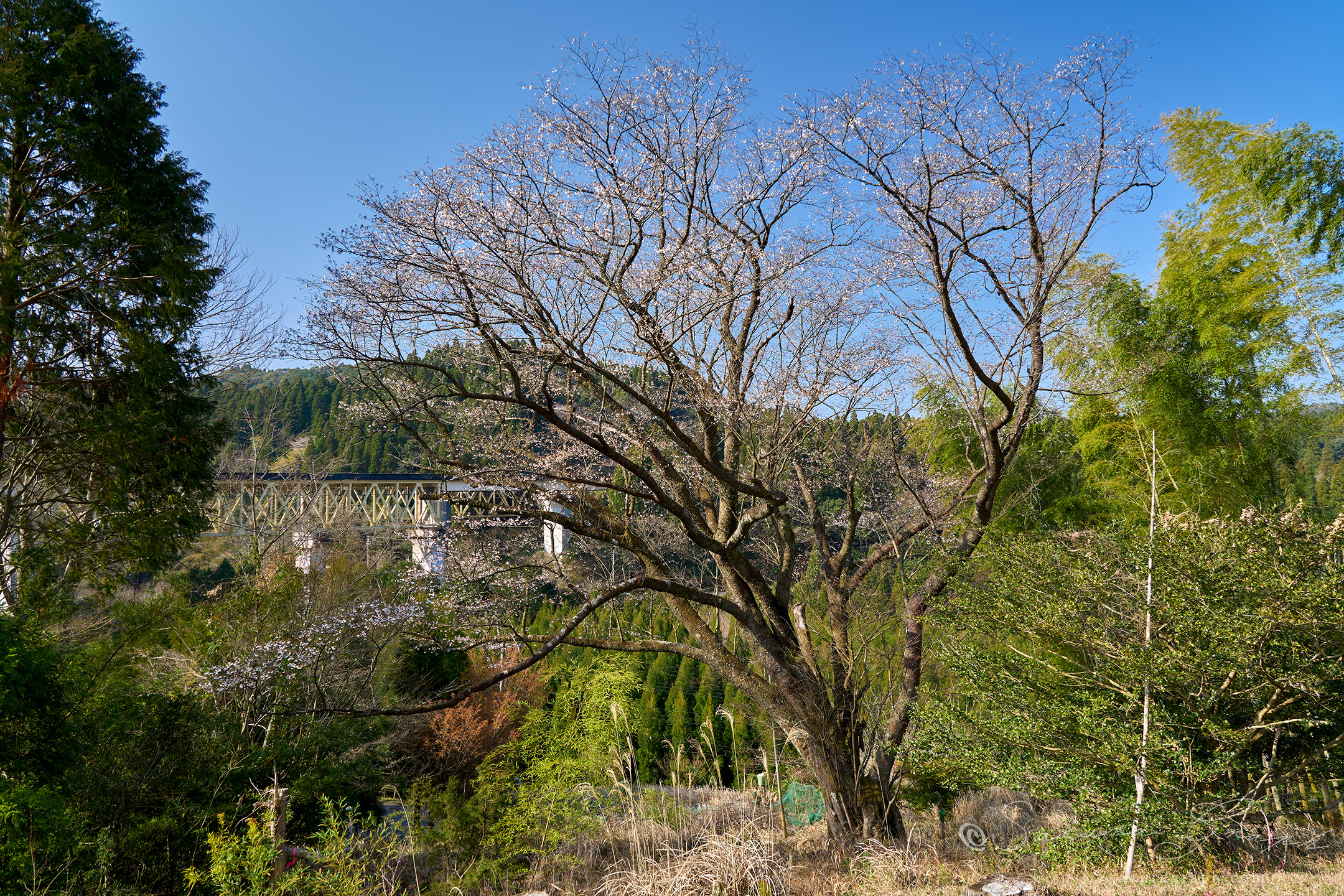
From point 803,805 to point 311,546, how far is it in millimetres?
11549

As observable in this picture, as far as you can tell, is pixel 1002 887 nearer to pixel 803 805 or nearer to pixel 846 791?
pixel 846 791

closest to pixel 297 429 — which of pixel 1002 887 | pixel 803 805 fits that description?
pixel 803 805

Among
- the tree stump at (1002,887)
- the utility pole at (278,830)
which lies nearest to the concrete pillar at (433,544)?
the utility pole at (278,830)

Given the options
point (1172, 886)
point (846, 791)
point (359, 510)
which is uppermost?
point (359, 510)

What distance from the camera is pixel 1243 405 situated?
7430 millimetres

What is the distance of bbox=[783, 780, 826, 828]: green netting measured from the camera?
661cm

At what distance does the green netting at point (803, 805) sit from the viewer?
661cm

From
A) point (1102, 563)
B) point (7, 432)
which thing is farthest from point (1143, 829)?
point (7, 432)

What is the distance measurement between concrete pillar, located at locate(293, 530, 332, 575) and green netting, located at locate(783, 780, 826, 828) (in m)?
9.84

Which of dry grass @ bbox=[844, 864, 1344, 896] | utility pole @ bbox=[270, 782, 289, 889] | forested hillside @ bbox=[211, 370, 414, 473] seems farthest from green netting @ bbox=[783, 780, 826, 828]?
forested hillside @ bbox=[211, 370, 414, 473]

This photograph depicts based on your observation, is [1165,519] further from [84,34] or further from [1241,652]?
[84,34]

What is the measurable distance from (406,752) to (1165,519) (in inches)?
378

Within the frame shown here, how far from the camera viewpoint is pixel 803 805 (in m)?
6.68

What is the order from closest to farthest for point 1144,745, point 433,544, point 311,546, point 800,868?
point 1144,745, point 800,868, point 433,544, point 311,546
